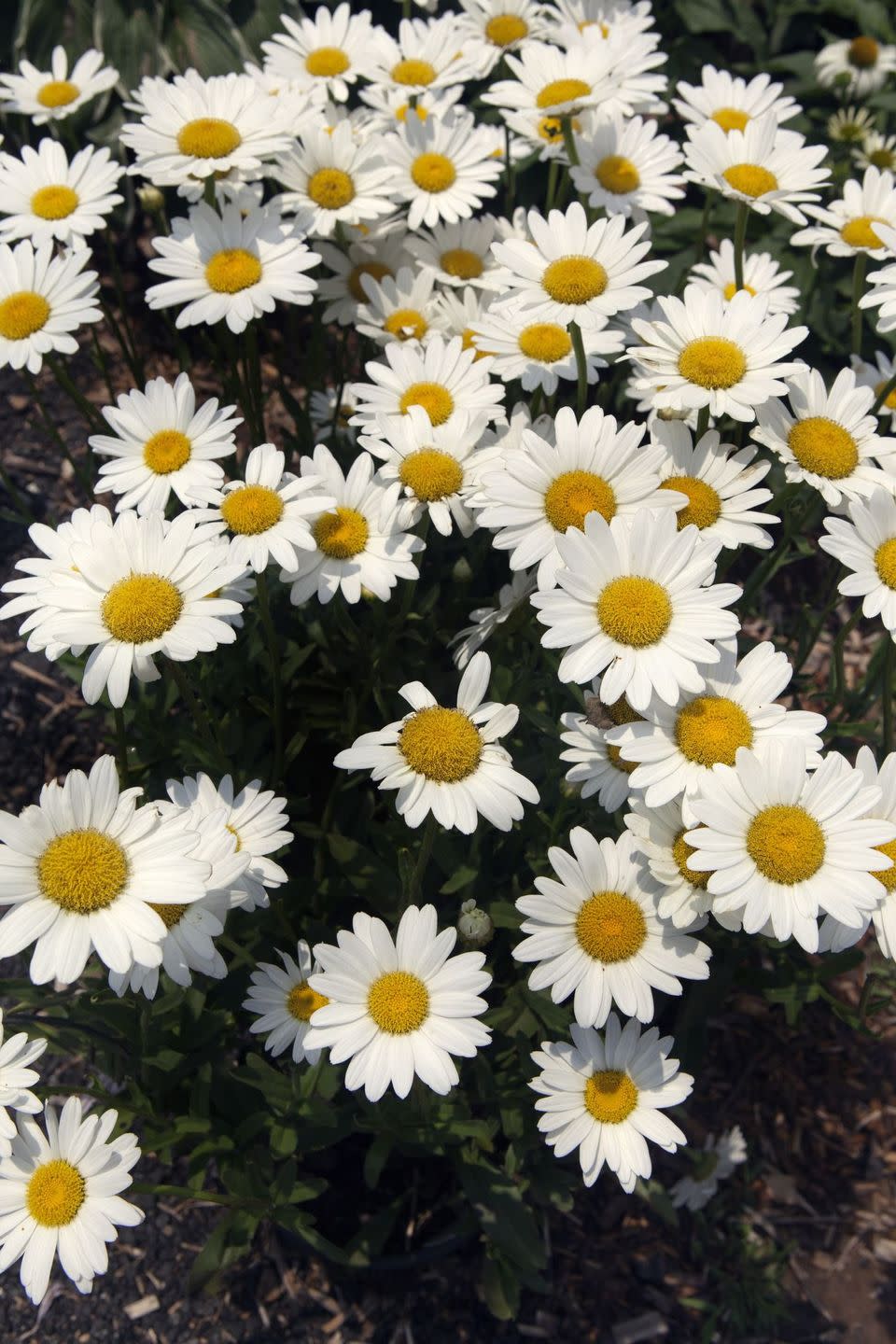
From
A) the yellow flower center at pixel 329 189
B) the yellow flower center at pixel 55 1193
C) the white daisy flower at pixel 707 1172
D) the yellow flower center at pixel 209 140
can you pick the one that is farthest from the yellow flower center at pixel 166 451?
the white daisy flower at pixel 707 1172

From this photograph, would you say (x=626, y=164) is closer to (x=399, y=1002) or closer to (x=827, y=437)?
(x=827, y=437)

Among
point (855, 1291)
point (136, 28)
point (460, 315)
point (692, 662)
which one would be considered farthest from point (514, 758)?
point (136, 28)

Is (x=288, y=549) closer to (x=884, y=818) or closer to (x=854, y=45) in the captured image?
(x=884, y=818)

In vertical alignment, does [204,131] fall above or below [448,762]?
above

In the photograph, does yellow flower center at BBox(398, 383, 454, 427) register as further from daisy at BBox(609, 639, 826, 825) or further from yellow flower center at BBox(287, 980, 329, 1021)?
yellow flower center at BBox(287, 980, 329, 1021)

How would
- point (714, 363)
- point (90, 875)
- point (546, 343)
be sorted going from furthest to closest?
point (546, 343), point (714, 363), point (90, 875)

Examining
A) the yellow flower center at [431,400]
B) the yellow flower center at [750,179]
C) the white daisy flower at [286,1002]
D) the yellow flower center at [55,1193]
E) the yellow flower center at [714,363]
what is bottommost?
the yellow flower center at [55,1193]

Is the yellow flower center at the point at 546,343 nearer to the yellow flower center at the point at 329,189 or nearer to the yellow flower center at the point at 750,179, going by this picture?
the yellow flower center at the point at 750,179

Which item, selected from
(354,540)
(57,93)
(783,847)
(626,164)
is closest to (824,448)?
(783,847)
